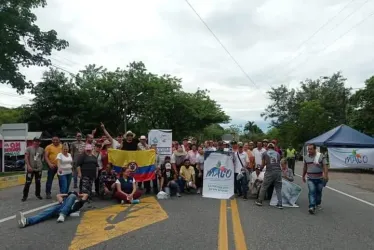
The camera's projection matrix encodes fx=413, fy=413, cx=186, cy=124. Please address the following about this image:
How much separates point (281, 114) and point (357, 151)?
166 feet

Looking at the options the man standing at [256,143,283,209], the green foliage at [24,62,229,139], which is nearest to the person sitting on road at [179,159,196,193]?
the man standing at [256,143,283,209]

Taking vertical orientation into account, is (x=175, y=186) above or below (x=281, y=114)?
below

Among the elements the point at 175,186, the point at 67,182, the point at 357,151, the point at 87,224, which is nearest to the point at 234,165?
the point at 175,186

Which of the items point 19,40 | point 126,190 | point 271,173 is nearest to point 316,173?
point 271,173

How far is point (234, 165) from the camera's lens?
13102 mm

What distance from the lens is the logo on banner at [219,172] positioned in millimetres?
13086

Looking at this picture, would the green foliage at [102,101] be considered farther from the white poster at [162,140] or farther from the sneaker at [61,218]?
the sneaker at [61,218]

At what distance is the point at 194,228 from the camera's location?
7.59 meters

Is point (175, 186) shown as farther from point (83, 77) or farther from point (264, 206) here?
point (83, 77)

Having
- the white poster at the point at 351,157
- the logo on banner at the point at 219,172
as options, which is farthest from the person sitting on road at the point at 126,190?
the white poster at the point at 351,157

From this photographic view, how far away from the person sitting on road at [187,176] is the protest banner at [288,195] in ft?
9.36

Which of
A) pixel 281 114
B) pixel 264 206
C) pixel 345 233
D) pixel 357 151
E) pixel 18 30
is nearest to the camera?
pixel 345 233

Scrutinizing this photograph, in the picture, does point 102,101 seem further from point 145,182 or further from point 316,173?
point 316,173

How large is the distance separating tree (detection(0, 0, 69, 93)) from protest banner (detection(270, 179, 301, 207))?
1568cm
